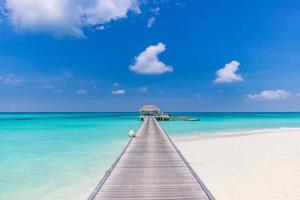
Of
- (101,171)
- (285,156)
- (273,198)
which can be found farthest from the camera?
(285,156)

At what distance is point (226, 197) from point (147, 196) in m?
2.28

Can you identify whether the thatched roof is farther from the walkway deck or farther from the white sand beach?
the walkway deck

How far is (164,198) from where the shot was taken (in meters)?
5.16

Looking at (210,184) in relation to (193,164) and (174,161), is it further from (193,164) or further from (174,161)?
(193,164)

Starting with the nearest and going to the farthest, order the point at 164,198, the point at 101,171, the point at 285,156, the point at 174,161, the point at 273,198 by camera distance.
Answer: the point at 164,198 < the point at 273,198 < the point at 174,161 < the point at 101,171 < the point at 285,156

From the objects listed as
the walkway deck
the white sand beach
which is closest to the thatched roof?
the white sand beach

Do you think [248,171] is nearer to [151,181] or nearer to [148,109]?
[151,181]

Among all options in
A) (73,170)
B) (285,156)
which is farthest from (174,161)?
(285,156)

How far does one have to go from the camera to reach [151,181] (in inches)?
246

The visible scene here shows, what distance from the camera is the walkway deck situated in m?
5.29

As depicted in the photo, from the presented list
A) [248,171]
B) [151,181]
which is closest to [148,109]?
[248,171]

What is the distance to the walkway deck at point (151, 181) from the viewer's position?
5285 mm

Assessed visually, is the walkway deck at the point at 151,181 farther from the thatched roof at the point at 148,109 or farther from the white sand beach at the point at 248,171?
the thatched roof at the point at 148,109

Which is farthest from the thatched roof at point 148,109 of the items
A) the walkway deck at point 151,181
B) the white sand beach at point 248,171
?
the walkway deck at point 151,181
